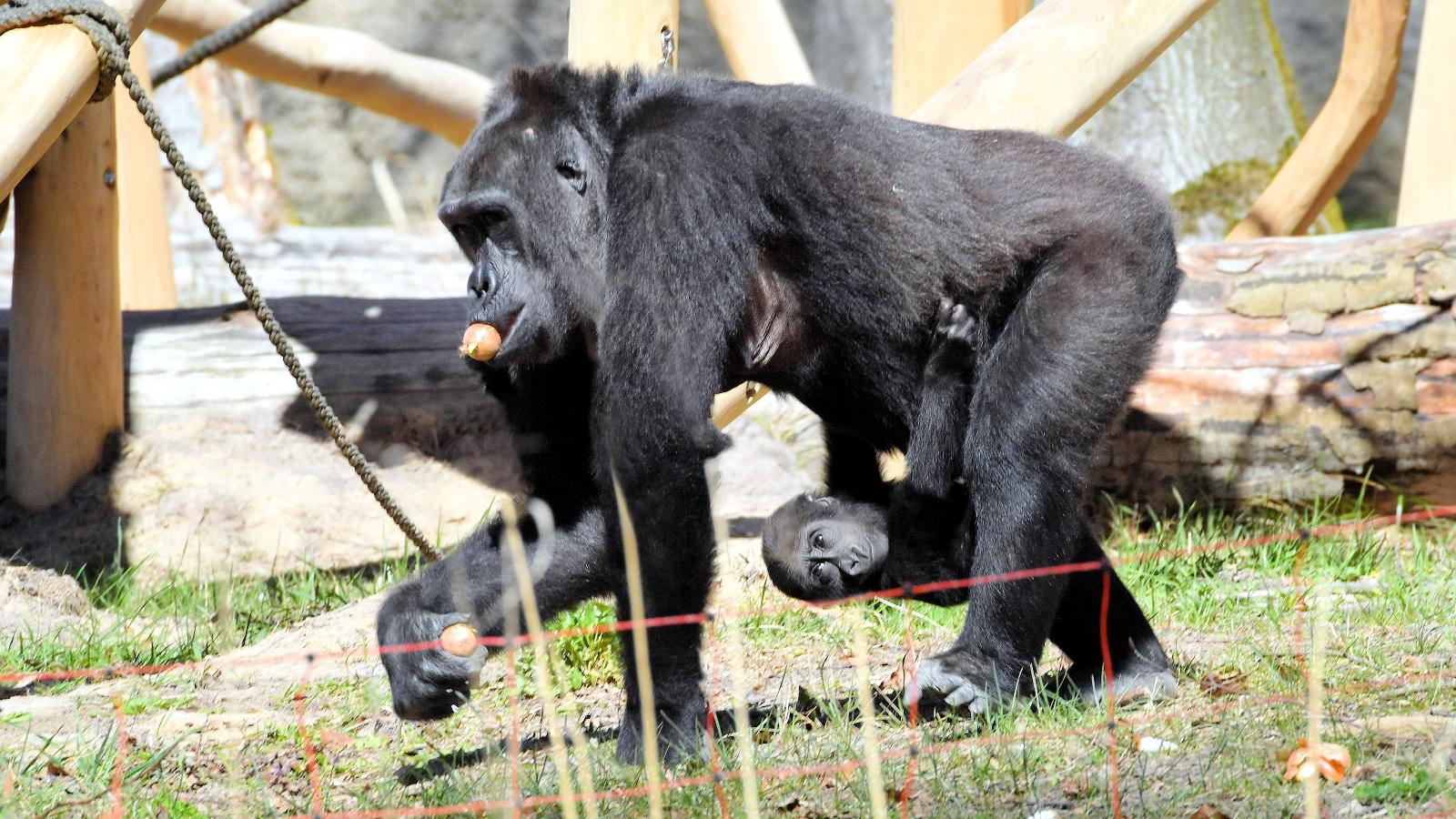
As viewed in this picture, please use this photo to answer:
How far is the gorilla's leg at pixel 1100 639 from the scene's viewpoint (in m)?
3.17

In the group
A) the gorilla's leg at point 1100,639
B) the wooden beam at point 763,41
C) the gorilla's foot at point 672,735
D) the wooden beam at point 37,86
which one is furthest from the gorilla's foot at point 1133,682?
the wooden beam at point 763,41

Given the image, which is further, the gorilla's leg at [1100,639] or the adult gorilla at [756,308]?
the gorilla's leg at [1100,639]

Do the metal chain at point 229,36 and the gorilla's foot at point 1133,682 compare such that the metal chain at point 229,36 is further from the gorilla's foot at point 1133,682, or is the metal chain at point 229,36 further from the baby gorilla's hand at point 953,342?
the gorilla's foot at point 1133,682

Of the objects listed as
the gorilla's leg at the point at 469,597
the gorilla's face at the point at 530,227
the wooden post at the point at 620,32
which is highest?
the wooden post at the point at 620,32

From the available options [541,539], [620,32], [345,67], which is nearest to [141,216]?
[345,67]

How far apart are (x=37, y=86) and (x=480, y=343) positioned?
1461mm

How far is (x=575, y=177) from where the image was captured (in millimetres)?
3131

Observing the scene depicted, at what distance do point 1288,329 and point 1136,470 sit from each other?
69 cm

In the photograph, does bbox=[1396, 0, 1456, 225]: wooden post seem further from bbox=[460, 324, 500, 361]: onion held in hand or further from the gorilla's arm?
bbox=[460, 324, 500, 361]: onion held in hand

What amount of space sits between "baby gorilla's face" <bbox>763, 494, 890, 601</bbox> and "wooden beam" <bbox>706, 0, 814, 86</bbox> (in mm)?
2661

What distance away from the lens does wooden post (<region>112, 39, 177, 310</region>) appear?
237 inches

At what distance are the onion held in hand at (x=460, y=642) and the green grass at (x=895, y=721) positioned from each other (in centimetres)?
17

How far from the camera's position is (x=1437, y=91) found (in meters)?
5.22

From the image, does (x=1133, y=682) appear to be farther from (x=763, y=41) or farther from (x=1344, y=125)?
(x=1344, y=125)
